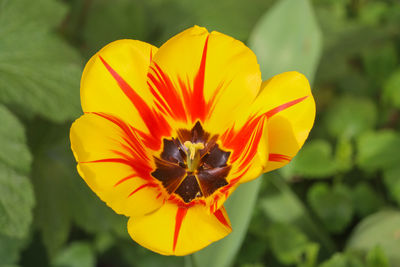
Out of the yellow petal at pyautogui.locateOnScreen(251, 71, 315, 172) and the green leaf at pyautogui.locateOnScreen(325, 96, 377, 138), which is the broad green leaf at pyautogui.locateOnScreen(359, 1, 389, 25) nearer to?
the green leaf at pyautogui.locateOnScreen(325, 96, 377, 138)

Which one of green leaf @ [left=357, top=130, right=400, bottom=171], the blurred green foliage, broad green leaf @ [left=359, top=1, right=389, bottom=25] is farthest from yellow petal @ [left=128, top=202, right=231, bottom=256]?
broad green leaf @ [left=359, top=1, right=389, bottom=25]

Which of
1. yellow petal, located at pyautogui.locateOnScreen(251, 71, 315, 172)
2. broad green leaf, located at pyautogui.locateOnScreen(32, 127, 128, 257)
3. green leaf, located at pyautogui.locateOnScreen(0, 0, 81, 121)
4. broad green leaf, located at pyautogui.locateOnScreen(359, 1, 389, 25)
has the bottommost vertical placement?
broad green leaf, located at pyautogui.locateOnScreen(32, 127, 128, 257)

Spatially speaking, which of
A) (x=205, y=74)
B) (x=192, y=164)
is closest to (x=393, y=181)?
(x=192, y=164)

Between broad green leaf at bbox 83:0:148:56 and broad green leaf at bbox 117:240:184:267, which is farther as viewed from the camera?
broad green leaf at bbox 83:0:148:56

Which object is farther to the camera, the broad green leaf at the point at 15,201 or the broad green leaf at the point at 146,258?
the broad green leaf at the point at 146,258

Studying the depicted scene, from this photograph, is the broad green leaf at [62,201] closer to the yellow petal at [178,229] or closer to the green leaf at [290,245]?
the green leaf at [290,245]

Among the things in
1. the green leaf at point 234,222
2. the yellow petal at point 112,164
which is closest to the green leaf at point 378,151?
the green leaf at point 234,222
